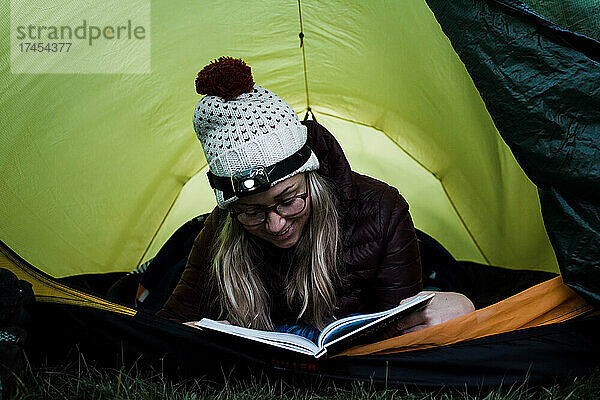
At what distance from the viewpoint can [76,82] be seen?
6.28 ft

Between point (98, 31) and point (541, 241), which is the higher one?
point (98, 31)

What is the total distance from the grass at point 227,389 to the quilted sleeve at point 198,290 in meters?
0.27

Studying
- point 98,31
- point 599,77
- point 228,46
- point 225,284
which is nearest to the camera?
point 599,77

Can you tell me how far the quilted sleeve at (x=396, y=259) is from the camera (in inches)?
61.7

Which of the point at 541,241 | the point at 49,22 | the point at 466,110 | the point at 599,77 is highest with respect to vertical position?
the point at 49,22

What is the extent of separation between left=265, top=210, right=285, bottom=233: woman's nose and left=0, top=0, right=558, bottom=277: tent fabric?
0.63m

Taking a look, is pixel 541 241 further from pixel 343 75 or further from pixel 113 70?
pixel 113 70

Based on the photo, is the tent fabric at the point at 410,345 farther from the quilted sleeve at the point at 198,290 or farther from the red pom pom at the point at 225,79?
the red pom pom at the point at 225,79

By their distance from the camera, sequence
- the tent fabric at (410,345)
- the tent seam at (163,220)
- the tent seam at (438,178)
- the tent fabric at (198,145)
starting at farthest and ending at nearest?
the tent seam at (163,220)
the tent seam at (438,178)
the tent fabric at (198,145)
the tent fabric at (410,345)

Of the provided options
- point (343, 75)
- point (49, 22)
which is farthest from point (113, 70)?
point (343, 75)

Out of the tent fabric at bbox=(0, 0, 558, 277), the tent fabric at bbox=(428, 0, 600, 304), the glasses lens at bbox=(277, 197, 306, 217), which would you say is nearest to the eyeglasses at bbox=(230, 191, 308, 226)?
the glasses lens at bbox=(277, 197, 306, 217)

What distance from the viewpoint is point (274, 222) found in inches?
57.0

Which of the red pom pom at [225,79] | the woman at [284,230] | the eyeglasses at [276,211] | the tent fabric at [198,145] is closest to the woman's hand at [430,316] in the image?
the woman at [284,230]

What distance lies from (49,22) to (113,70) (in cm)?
25
